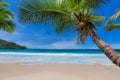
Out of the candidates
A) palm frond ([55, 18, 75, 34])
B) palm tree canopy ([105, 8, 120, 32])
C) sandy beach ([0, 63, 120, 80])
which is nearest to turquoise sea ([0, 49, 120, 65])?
sandy beach ([0, 63, 120, 80])

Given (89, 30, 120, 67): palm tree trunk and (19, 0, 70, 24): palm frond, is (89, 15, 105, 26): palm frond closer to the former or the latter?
(19, 0, 70, 24): palm frond

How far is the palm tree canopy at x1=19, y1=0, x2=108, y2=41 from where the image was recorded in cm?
898

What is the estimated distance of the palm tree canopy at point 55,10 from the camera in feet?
29.5

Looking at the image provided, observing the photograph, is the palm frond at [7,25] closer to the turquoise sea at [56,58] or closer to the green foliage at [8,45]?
the turquoise sea at [56,58]

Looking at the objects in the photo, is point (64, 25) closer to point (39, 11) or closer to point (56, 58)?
point (39, 11)

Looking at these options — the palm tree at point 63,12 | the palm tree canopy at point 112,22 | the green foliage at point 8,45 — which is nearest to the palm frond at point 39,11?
the palm tree at point 63,12

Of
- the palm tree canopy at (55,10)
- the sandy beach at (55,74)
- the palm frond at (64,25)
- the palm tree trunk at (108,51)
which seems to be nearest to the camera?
the palm tree trunk at (108,51)

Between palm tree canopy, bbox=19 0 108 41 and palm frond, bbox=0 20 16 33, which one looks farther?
palm frond, bbox=0 20 16 33

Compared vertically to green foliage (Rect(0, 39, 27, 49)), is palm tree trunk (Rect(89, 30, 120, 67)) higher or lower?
higher

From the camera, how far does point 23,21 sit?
9750 millimetres

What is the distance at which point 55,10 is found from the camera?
9586mm

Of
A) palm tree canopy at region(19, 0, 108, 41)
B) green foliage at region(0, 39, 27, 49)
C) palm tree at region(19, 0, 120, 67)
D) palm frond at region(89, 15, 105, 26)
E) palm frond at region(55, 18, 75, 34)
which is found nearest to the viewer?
palm tree at region(19, 0, 120, 67)

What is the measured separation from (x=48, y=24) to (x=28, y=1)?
1.07 metres

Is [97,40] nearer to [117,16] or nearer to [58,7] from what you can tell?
[58,7]
